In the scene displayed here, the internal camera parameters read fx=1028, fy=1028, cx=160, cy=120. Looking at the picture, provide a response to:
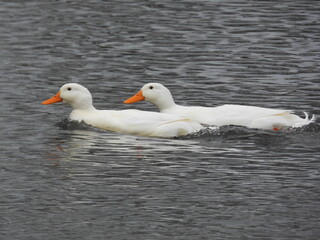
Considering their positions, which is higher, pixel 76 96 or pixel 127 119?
pixel 76 96

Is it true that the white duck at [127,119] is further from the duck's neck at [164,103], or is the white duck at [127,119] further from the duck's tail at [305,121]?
the duck's tail at [305,121]

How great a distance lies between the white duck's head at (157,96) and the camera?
52.8 ft

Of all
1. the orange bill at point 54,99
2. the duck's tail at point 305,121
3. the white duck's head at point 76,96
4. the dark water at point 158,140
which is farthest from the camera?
the orange bill at point 54,99

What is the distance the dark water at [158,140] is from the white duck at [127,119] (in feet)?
0.63

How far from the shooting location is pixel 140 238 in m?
10.2

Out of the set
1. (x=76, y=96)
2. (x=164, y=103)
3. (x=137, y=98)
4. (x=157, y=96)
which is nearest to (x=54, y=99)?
(x=76, y=96)

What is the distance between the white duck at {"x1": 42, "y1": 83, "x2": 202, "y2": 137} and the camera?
14820mm

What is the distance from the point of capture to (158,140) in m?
14.7

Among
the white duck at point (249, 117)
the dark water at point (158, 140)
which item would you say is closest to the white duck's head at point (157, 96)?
the white duck at point (249, 117)

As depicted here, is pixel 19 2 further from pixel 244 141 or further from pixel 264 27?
pixel 244 141

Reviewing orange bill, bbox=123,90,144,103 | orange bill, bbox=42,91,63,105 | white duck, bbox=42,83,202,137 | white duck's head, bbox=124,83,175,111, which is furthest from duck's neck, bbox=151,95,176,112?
orange bill, bbox=42,91,63,105

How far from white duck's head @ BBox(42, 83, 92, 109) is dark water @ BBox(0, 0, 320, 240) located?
0.42m

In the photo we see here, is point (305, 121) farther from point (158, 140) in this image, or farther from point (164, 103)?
point (164, 103)

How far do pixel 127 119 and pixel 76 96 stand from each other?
125cm
